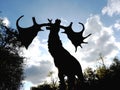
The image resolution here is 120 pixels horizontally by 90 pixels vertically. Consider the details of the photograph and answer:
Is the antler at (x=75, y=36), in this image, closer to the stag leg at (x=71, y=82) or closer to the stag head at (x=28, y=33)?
the stag head at (x=28, y=33)

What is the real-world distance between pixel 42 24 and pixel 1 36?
30.5m

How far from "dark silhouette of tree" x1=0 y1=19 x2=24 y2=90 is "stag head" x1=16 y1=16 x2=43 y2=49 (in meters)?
27.5

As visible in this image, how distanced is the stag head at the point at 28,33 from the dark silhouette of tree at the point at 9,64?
2752 centimetres

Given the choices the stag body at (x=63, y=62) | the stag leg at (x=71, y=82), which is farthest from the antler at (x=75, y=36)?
the stag leg at (x=71, y=82)

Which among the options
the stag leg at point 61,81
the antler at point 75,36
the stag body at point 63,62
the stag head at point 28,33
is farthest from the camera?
the antler at point 75,36

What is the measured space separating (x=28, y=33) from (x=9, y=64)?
96.6ft

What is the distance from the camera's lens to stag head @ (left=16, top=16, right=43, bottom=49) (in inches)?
288

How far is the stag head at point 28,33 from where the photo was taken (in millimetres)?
7312

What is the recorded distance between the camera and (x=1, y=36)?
36531mm

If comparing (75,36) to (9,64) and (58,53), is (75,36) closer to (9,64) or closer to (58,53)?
(58,53)

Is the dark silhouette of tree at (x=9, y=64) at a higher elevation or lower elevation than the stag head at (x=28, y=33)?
higher

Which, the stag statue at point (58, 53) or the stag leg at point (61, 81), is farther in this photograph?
the stag statue at point (58, 53)

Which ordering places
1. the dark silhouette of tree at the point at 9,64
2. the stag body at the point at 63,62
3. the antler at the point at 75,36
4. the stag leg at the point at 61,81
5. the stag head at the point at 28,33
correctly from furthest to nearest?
1. the dark silhouette of tree at the point at 9,64
2. the antler at the point at 75,36
3. the stag head at the point at 28,33
4. the stag body at the point at 63,62
5. the stag leg at the point at 61,81

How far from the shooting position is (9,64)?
3569 centimetres
